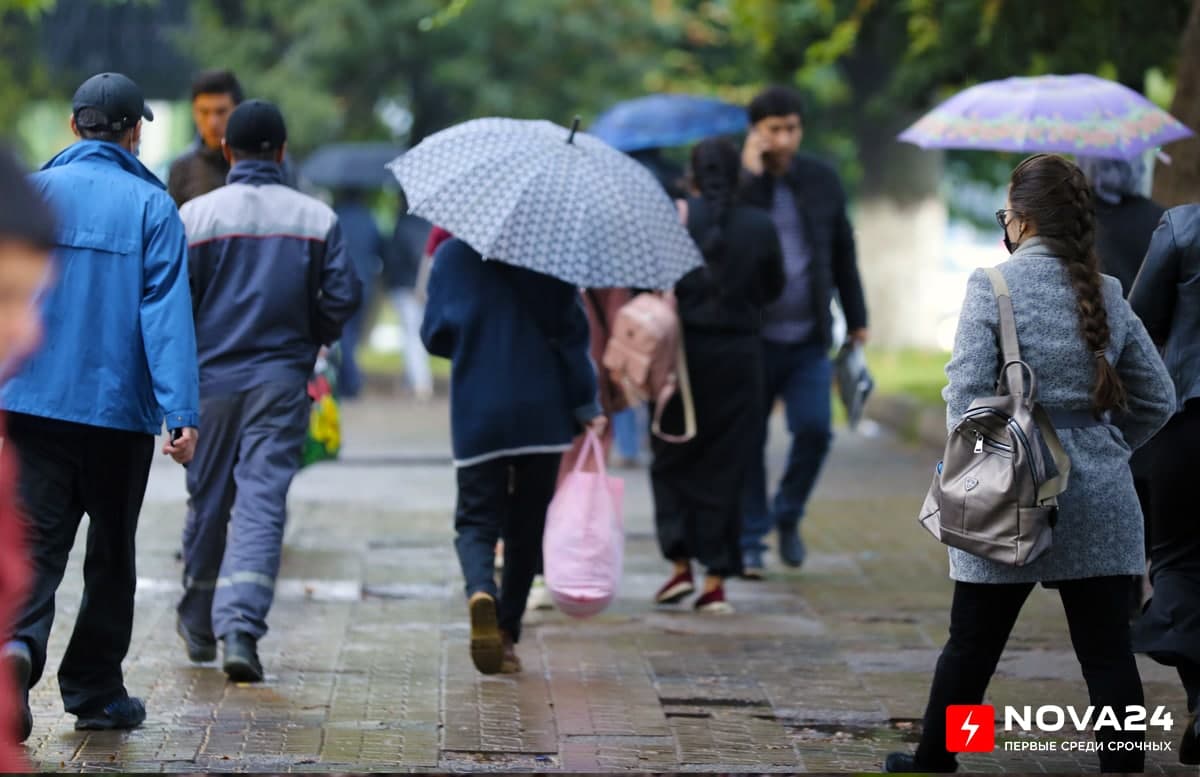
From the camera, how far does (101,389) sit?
619 cm

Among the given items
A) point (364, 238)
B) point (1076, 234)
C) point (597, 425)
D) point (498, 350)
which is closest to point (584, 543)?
point (597, 425)

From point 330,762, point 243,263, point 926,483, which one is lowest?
point 926,483

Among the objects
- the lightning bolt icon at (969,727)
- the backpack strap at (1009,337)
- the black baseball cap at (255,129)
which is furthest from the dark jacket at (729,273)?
the backpack strap at (1009,337)

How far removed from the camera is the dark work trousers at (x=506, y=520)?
7473 millimetres

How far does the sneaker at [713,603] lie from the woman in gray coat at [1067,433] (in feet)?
11.9

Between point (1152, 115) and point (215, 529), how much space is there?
3.95 metres

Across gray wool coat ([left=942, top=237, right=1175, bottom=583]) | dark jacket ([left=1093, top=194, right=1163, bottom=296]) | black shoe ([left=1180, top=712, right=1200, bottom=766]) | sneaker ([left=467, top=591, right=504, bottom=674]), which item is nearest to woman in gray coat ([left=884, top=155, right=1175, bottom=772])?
gray wool coat ([left=942, top=237, right=1175, bottom=583])

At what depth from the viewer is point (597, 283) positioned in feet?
23.9

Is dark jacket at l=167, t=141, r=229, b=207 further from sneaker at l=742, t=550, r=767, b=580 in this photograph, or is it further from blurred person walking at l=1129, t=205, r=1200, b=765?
blurred person walking at l=1129, t=205, r=1200, b=765

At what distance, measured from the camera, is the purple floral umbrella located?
27.4 feet

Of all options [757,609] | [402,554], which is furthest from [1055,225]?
[402,554]

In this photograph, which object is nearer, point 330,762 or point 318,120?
point 330,762

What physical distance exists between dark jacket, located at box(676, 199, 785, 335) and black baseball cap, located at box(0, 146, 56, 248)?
614 centimetres

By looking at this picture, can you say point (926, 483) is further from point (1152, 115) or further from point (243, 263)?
point (243, 263)
